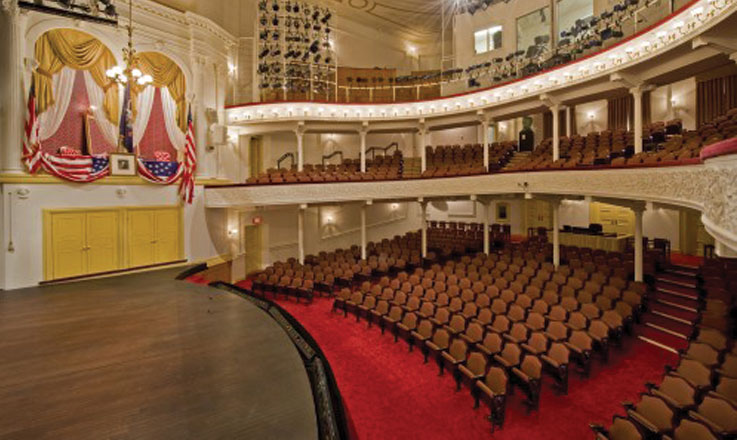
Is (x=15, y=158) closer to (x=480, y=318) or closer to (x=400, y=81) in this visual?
(x=480, y=318)

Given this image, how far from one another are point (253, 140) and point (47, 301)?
35.4ft

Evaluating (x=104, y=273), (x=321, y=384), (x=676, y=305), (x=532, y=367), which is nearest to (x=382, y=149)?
(x=104, y=273)

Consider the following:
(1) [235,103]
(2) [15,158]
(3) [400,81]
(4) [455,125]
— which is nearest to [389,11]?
(3) [400,81]

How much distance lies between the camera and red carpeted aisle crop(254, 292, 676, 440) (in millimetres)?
5547

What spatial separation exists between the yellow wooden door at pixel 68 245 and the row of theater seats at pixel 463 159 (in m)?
12.2

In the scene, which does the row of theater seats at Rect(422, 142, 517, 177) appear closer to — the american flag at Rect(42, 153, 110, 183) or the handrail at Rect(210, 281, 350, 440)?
the handrail at Rect(210, 281, 350, 440)

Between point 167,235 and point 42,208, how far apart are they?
337 centimetres

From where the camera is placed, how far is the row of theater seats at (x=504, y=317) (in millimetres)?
6301

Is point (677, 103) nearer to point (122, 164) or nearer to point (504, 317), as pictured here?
point (504, 317)

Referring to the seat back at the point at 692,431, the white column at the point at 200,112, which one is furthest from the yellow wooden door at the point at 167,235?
the seat back at the point at 692,431

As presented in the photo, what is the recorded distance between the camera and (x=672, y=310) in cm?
912

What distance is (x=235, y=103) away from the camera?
16.5 m

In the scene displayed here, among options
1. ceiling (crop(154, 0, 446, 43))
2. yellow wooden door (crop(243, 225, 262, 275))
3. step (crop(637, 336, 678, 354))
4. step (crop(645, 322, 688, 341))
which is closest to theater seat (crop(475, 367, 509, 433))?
step (crop(637, 336, 678, 354))

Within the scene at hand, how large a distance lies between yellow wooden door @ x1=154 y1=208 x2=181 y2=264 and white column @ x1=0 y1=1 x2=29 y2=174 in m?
3.77
